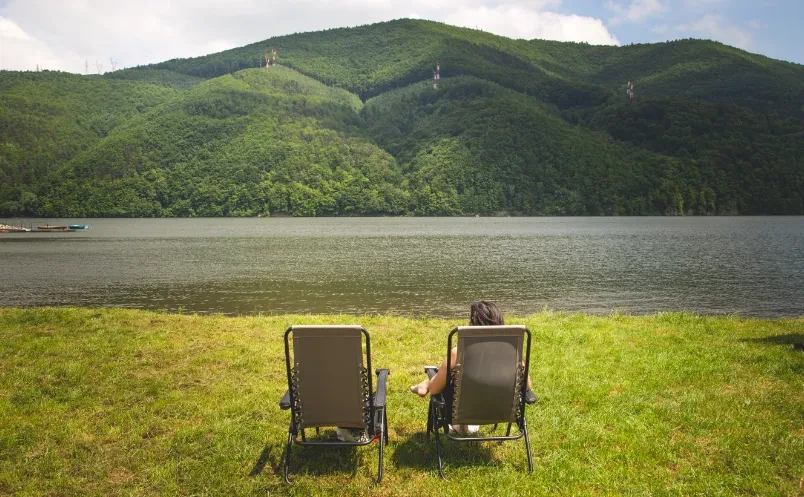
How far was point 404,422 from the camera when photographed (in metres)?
6.54

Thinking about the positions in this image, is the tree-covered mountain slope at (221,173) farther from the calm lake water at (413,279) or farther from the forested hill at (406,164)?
the calm lake water at (413,279)

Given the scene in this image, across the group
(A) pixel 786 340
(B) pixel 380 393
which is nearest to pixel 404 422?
(B) pixel 380 393

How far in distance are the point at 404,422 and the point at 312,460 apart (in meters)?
1.33

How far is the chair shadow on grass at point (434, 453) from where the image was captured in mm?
5500

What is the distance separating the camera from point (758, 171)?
486ft

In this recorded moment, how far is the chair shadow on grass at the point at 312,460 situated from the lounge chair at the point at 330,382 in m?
0.31

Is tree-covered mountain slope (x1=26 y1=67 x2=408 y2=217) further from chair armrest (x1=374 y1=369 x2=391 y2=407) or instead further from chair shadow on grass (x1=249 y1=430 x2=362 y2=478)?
chair shadow on grass (x1=249 y1=430 x2=362 y2=478)

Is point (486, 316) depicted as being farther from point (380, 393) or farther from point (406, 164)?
point (406, 164)

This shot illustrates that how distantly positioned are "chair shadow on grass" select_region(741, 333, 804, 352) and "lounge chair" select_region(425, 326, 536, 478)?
7161 millimetres

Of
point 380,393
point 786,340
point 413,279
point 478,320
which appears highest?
point 478,320

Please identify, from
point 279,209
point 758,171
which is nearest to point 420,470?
point 279,209

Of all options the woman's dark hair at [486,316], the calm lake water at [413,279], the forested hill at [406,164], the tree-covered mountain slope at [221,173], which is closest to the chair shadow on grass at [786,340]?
the woman's dark hair at [486,316]

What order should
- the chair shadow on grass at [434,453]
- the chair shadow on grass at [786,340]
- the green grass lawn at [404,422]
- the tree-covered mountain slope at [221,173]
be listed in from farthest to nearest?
the tree-covered mountain slope at [221,173]
the chair shadow on grass at [786,340]
the chair shadow on grass at [434,453]
the green grass lawn at [404,422]

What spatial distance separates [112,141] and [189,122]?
27.5 metres
